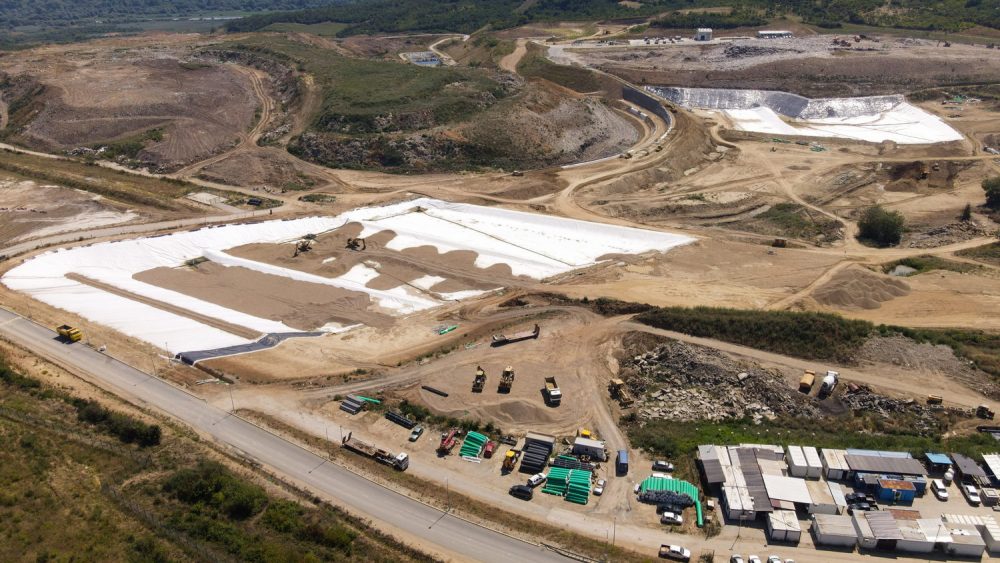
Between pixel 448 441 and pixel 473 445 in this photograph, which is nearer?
pixel 473 445

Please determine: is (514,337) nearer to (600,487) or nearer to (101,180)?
(600,487)

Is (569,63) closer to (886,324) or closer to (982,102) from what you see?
(982,102)

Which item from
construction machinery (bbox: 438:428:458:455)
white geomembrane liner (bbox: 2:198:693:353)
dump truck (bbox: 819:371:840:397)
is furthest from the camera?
white geomembrane liner (bbox: 2:198:693:353)

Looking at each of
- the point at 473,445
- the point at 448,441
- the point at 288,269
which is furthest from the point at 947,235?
the point at 288,269

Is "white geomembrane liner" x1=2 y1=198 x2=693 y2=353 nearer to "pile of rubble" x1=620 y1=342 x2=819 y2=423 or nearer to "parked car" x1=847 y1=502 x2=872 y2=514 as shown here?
"pile of rubble" x1=620 y1=342 x2=819 y2=423

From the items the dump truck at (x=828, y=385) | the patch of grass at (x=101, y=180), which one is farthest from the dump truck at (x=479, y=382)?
→ the patch of grass at (x=101, y=180)

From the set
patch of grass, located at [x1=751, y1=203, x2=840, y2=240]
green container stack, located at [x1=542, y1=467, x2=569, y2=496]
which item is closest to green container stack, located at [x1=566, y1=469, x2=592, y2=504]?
green container stack, located at [x1=542, y1=467, x2=569, y2=496]
